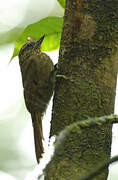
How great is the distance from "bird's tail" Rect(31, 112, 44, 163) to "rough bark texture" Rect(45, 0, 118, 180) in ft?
3.51

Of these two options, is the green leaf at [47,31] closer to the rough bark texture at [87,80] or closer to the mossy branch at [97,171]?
the rough bark texture at [87,80]

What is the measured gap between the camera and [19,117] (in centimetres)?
691

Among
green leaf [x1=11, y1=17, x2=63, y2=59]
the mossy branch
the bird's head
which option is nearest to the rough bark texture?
green leaf [x1=11, y1=17, x2=63, y2=59]

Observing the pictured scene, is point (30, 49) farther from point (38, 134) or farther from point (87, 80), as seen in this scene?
point (87, 80)

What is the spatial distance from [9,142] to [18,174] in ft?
2.21

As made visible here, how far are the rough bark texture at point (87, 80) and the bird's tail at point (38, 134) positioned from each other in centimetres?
107

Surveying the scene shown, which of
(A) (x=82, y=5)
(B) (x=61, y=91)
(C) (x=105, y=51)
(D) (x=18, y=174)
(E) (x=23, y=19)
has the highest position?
(A) (x=82, y=5)

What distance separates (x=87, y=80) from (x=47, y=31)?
46cm

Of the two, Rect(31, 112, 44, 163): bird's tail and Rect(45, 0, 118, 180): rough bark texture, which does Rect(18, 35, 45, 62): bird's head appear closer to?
Rect(31, 112, 44, 163): bird's tail

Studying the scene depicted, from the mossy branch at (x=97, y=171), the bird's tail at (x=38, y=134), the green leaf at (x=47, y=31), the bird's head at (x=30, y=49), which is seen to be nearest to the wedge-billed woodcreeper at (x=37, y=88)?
the bird's tail at (x=38, y=134)

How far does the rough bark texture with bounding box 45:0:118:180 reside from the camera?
2037 millimetres

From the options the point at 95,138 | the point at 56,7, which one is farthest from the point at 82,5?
the point at 56,7

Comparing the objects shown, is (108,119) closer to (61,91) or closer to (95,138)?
(95,138)

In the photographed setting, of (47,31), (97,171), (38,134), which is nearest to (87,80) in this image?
(47,31)
